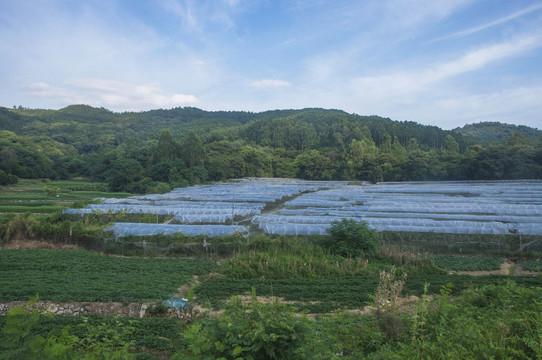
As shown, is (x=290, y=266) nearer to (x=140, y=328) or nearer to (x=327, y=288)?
(x=327, y=288)

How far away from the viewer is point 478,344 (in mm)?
3760

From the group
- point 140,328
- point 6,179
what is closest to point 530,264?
point 140,328

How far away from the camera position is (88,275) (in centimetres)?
948

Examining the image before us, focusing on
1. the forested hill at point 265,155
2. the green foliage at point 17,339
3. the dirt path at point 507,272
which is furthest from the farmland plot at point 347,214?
the forested hill at point 265,155

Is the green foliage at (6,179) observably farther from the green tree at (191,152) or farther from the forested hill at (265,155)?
the green tree at (191,152)

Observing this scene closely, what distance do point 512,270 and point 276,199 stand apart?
49.1 ft

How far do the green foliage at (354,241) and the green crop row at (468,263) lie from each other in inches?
85.2

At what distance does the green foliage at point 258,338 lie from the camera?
10.7 feet

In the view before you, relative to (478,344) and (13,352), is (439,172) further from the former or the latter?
(13,352)

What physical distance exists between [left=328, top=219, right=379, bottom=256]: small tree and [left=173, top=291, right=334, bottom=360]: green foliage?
25.6 ft

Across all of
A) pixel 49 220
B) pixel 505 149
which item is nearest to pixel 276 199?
pixel 49 220

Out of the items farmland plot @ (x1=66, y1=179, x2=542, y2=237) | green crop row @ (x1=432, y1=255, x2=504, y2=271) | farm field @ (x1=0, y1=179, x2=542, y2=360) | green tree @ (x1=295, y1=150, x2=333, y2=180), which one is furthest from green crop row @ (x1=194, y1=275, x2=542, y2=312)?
green tree @ (x1=295, y1=150, x2=333, y2=180)

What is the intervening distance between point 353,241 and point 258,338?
8768mm

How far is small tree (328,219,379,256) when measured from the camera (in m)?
11.3
